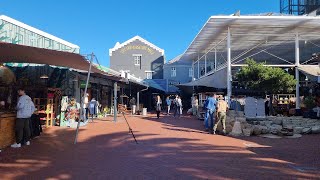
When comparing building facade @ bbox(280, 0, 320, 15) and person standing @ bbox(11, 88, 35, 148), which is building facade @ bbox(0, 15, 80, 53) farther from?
building facade @ bbox(280, 0, 320, 15)

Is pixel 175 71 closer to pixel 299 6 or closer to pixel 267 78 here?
pixel 299 6

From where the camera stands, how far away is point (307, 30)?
20500mm

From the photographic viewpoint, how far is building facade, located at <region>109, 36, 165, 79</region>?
4866 cm

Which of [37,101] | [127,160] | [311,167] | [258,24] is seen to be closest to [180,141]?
[127,160]

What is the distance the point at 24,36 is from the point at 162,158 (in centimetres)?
1128

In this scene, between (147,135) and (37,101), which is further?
(37,101)

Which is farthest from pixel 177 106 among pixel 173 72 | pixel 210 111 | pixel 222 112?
pixel 173 72

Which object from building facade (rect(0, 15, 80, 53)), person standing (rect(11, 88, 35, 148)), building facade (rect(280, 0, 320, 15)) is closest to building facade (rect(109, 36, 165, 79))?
building facade (rect(280, 0, 320, 15))

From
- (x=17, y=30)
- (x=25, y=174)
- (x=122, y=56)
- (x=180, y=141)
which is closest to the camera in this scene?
(x=25, y=174)

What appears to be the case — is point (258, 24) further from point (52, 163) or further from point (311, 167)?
point (52, 163)

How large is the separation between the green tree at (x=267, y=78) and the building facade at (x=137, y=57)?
30.6 m

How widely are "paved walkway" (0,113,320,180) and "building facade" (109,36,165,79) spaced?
37747mm

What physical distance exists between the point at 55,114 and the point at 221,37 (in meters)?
11.8

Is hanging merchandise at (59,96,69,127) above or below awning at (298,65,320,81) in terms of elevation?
below
